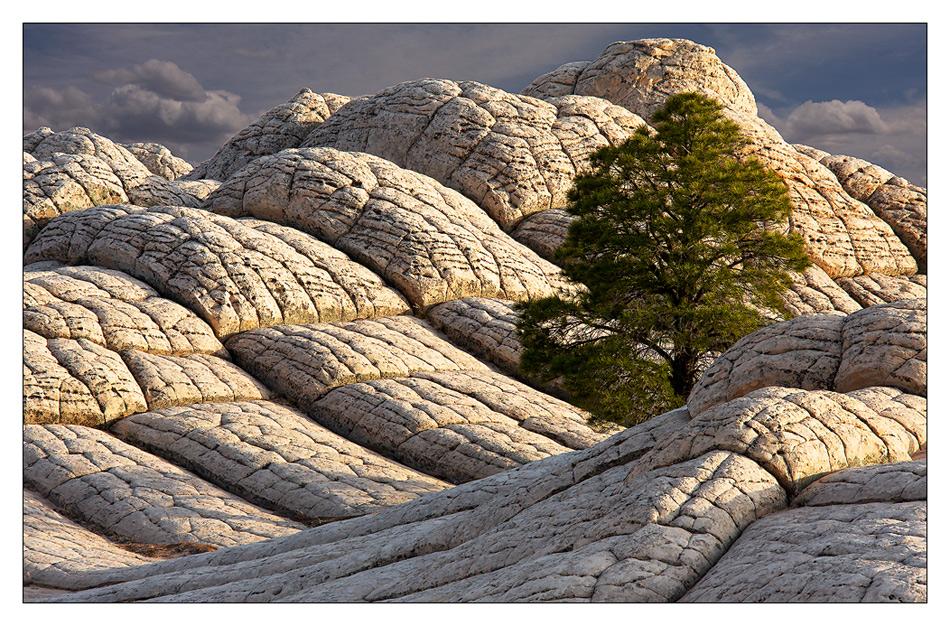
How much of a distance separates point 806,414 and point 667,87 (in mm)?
34249

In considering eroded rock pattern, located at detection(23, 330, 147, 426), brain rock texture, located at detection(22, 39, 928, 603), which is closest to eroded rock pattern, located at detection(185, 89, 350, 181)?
brain rock texture, located at detection(22, 39, 928, 603)

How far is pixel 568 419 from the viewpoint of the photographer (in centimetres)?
1825

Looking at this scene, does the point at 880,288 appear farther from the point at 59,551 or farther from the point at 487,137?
the point at 59,551

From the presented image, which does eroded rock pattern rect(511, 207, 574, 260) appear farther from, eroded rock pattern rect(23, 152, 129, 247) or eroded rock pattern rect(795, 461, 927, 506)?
eroded rock pattern rect(795, 461, 927, 506)

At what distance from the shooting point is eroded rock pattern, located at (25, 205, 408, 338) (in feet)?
65.9

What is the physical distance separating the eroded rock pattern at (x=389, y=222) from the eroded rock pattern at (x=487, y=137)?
3.40 metres

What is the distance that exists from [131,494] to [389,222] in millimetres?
Result: 13330

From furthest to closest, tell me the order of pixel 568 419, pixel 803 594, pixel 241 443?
pixel 568 419
pixel 241 443
pixel 803 594

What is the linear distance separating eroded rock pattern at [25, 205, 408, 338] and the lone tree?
653 cm

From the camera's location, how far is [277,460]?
48.8 ft

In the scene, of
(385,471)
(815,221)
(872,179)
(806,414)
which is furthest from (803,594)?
(872,179)

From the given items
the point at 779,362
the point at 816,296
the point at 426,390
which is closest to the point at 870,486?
the point at 779,362

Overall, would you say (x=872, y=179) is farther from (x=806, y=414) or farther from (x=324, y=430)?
(x=806, y=414)

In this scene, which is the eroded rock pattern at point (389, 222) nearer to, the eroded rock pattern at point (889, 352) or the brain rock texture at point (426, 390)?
the brain rock texture at point (426, 390)
